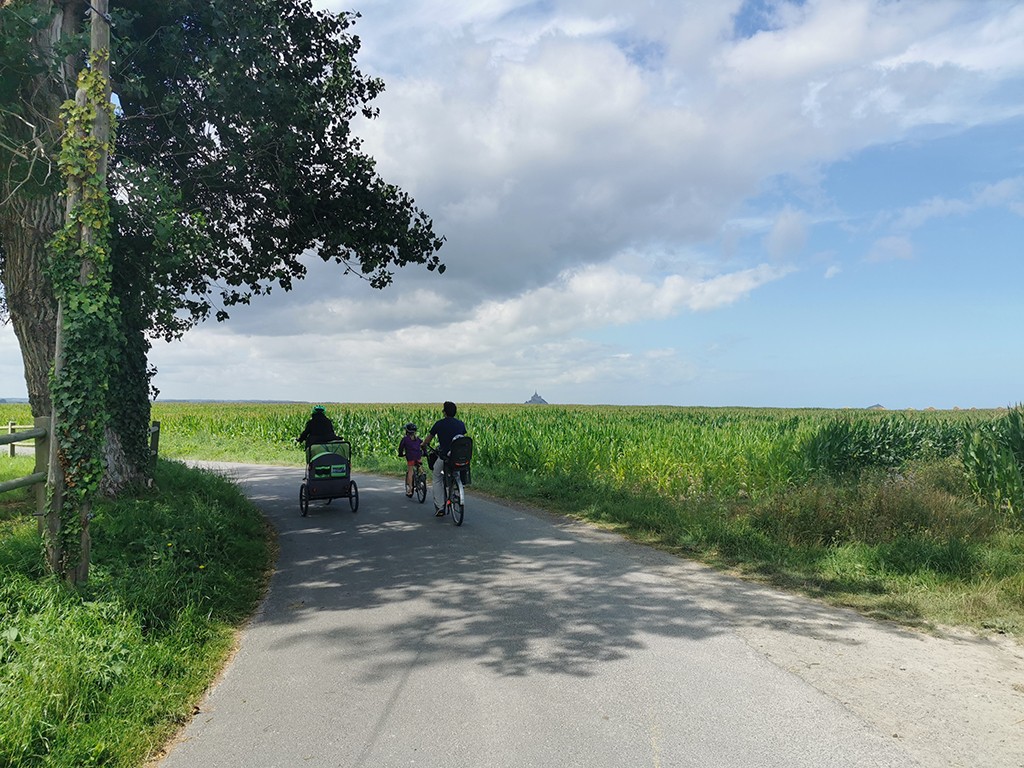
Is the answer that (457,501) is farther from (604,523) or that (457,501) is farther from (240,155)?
(240,155)

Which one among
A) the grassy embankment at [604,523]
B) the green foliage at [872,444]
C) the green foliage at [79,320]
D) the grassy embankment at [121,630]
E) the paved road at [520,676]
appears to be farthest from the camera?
the green foliage at [872,444]

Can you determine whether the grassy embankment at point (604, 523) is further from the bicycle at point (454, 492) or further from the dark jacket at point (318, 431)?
the bicycle at point (454, 492)

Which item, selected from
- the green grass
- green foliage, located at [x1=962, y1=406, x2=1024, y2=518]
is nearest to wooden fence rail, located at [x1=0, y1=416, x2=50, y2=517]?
the green grass

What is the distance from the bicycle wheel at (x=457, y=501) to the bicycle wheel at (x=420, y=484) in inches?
106

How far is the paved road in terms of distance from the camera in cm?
417

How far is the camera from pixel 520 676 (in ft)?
17.3

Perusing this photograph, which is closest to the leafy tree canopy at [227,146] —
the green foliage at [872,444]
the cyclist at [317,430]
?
the cyclist at [317,430]

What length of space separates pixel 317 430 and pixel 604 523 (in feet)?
18.9

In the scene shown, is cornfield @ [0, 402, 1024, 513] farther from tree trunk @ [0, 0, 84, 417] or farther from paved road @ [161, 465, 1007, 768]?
tree trunk @ [0, 0, 84, 417]

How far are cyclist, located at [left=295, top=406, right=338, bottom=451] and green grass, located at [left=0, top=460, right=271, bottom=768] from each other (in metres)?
3.36

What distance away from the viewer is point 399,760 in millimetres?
4070

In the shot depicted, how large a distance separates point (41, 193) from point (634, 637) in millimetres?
9427

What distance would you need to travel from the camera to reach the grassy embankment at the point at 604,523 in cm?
479

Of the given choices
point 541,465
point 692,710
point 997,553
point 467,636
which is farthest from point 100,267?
point 541,465
